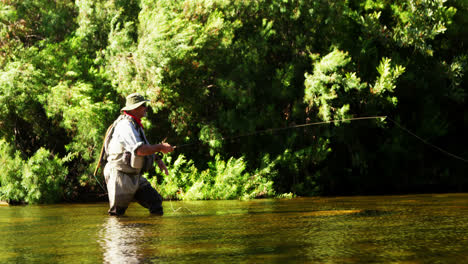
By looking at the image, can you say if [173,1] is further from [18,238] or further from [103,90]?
[18,238]

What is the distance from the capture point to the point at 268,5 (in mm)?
15344

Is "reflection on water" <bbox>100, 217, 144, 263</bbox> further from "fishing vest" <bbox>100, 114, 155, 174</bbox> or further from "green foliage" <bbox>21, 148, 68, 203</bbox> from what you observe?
"green foliage" <bbox>21, 148, 68, 203</bbox>

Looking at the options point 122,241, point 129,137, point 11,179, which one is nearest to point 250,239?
point 122,241

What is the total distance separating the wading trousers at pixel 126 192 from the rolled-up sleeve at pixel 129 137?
41cm

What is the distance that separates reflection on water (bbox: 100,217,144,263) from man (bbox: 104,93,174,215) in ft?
2.47

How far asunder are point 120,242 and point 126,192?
273 cm

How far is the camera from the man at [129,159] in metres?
7.20

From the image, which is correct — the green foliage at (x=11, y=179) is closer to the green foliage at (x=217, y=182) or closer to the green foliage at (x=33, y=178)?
the green foliage at (x=33, y=178)

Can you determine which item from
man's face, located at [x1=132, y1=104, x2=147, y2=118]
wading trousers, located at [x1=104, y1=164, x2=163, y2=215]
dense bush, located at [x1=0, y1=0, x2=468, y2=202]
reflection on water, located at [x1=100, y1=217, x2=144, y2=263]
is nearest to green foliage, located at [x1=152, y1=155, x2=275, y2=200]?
dense bush, located at [x1=0, y1=0, x2=468, y2=202]

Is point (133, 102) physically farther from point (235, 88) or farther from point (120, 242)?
point (235, 88)

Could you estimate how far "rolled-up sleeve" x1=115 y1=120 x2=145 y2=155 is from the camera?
7148mm

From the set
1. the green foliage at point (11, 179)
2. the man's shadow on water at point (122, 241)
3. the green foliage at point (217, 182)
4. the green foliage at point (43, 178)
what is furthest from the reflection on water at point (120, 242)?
the green foliage at point (11, 179)

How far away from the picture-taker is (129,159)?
7359mm

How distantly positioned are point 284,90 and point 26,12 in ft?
24.0
